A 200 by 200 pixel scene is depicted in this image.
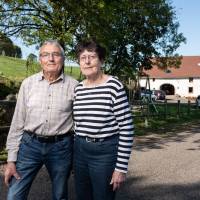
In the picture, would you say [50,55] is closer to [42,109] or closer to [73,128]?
[42,109]

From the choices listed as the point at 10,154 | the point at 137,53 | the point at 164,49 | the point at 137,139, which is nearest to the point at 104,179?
the point at 10,154

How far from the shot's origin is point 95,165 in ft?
13.6

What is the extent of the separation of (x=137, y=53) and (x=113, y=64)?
122cm

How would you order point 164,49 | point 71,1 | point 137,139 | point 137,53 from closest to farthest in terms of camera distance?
point 71,1 → point 137,139 → point 137,53 → point 164,49

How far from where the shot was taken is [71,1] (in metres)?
13.2

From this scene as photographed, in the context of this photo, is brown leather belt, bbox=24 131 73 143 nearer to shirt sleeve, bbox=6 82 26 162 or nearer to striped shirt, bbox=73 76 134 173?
shirt sleeve, bbox=6 82 26 162

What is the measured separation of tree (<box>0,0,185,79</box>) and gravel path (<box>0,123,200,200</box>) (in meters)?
2.96

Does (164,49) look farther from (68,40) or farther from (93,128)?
(93,128)

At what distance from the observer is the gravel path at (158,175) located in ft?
24.1

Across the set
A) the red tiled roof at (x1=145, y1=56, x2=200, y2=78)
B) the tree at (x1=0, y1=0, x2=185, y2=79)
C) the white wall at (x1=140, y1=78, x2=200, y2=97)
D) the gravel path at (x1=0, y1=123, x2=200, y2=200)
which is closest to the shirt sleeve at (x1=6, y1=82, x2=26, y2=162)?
the gravel path at (x1=0, y1=123, x2=200, y2=200)

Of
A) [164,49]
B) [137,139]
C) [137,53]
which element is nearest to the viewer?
[137,139]

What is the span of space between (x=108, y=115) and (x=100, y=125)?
0.34 ft

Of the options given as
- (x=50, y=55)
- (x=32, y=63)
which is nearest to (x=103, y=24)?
(x=32, y=63)

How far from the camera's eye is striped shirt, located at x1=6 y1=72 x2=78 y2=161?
13.9 feet
